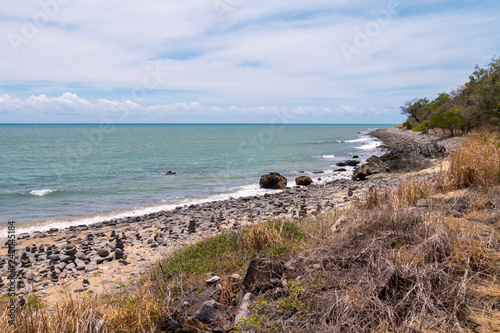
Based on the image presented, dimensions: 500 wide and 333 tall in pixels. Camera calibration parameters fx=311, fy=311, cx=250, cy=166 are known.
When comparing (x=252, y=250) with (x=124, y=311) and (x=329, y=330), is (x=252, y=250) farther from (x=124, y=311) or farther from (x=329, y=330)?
(x=329, y=330)

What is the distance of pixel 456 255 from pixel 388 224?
1251 millimetres

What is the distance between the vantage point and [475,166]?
8.68 meters

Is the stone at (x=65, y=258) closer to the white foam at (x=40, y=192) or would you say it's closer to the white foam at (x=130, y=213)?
the white foam at (x=130, y=213)

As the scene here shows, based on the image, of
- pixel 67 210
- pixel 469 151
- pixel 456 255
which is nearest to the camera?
pixel 456 255

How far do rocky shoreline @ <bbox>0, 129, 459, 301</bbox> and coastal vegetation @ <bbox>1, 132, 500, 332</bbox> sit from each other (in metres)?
0.80

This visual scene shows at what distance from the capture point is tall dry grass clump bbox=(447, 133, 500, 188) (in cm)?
823

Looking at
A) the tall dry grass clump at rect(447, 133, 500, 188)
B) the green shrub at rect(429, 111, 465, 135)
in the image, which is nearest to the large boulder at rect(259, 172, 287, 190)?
the tall dry grass clump at rect(447, 133, 500, 188)

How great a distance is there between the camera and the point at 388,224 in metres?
5.17

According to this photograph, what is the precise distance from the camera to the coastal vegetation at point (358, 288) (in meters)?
3.30

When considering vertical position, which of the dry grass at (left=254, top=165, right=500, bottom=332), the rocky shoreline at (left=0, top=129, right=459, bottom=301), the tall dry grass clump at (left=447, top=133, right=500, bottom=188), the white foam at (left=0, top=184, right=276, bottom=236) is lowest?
the white foam at (left=0, top=184, right=276, bottom=236)

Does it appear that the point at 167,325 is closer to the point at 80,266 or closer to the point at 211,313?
the point at 211,313

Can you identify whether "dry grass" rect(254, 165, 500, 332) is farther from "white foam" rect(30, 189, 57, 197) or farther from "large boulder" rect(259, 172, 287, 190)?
"white foam" rect(30, 189, 57, 197)

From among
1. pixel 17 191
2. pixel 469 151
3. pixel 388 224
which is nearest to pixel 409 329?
pixel 388 224

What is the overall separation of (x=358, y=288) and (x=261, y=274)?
1.56 meters
